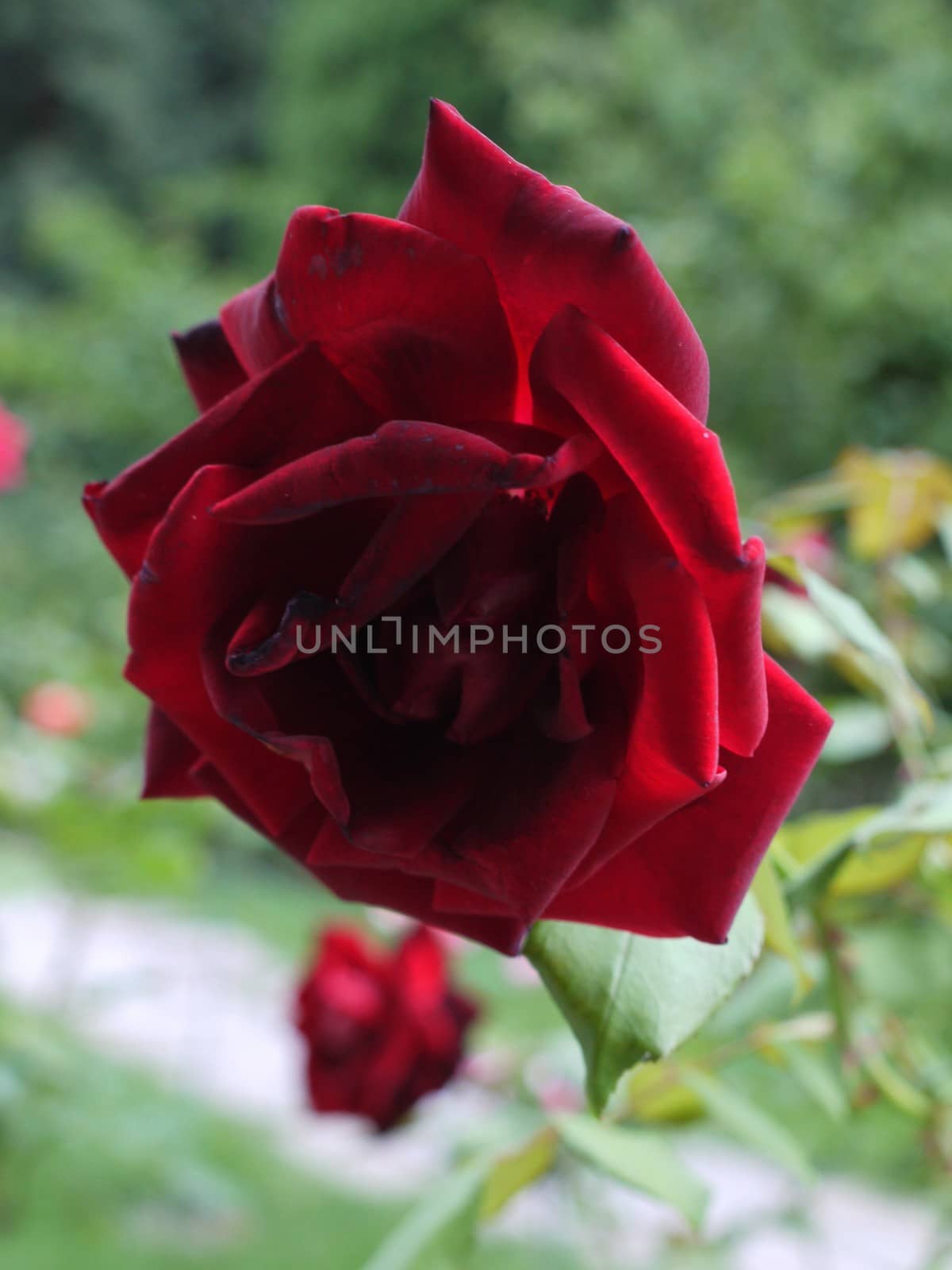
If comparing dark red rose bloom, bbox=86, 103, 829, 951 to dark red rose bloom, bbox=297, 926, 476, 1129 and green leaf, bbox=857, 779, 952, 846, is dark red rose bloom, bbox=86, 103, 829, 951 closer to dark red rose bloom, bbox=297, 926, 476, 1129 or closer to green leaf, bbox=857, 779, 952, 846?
green leaf, bbox=857, 779, 952, 846

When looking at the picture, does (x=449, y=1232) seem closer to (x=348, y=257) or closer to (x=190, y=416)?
(x=348, y=257)

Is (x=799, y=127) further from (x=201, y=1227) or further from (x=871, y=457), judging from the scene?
(x=871, y=457)

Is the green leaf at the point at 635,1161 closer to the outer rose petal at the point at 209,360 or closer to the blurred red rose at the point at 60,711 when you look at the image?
the outer rose petal at the point at 209,360

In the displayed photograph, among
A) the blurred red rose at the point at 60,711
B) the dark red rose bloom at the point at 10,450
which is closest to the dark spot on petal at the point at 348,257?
the dark red rose bloom at the point at 10,450

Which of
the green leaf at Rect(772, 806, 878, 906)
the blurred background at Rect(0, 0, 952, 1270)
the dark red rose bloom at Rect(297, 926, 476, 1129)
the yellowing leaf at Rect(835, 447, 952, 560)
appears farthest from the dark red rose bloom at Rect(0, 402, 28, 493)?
the green leaf at Rect(772, 806, 878, 906)

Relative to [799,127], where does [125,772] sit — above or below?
above

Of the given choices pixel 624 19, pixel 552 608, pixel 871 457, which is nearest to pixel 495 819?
pixel 552 608
